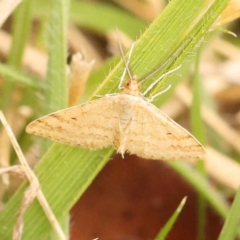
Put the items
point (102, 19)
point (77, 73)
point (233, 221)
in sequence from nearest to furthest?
point (233, 221) → point (77, 73) → point (102, 19)

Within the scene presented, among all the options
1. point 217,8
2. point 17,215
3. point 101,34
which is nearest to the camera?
point 217,8

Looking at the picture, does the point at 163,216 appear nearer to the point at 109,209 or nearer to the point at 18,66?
the point at 109,209

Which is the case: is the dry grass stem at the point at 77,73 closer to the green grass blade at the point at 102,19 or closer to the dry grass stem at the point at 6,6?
the dry grass stem at the point at 6,6

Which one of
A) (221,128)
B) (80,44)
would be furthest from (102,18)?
(221,128)

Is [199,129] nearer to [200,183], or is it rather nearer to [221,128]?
[200,183]

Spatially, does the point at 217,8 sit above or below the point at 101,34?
above

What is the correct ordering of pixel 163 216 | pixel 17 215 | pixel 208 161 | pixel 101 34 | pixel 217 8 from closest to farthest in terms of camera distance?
pixel 217 8 < pixel 17 215 < pixel 163 216 < pixel 208 161 < pixel 101 34

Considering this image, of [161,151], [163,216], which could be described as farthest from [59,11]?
[163,216]

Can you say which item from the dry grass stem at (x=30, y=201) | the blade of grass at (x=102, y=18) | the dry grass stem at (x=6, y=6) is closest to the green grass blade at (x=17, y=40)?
the dry grass stem at (x=6, y=6)
